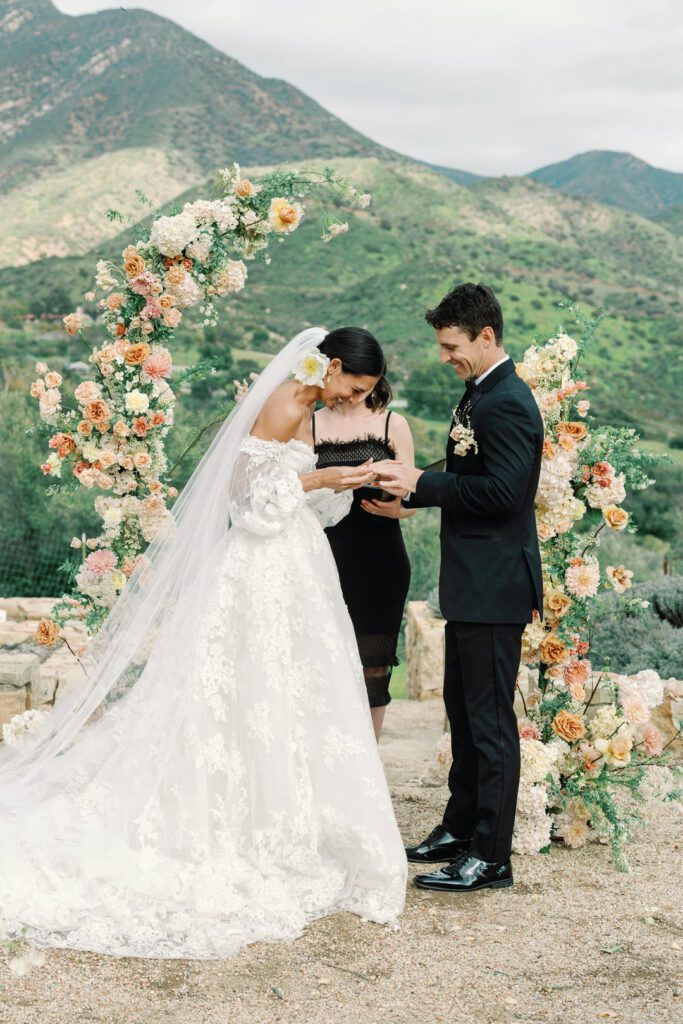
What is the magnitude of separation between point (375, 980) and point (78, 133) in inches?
2836

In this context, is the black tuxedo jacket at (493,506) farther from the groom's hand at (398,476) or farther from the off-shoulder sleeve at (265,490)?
the off-shoulder sleeve at (265,490)

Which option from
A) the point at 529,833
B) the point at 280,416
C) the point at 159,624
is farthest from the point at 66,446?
the point at 529,833

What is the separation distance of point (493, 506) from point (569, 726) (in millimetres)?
1229

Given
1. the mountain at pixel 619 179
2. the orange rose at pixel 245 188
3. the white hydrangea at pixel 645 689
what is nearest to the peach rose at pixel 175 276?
the orange rose at pixel 245 188

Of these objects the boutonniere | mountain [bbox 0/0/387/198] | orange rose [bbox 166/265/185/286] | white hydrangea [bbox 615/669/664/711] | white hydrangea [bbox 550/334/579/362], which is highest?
mountain [bbox 0/0/387/198]

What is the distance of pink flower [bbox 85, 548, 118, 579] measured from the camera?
445 centimetres

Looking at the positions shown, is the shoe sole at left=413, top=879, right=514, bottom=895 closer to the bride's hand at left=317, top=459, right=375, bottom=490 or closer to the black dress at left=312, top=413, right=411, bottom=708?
the black dress at left=312, top=413, right=411, bottom=708

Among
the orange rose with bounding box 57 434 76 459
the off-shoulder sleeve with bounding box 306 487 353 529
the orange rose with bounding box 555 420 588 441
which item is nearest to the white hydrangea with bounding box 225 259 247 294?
the orange rose with bounding box 57 434 76 459

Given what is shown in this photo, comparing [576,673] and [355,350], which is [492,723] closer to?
[576,673]

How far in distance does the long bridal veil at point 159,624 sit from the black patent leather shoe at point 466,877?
3.96ft

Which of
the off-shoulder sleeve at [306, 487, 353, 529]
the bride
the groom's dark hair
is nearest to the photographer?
the bride

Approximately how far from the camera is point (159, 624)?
4.07 m

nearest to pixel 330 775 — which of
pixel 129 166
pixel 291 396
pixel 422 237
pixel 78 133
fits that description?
pixel 291 396

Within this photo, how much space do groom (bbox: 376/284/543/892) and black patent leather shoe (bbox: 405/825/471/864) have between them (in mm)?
232
